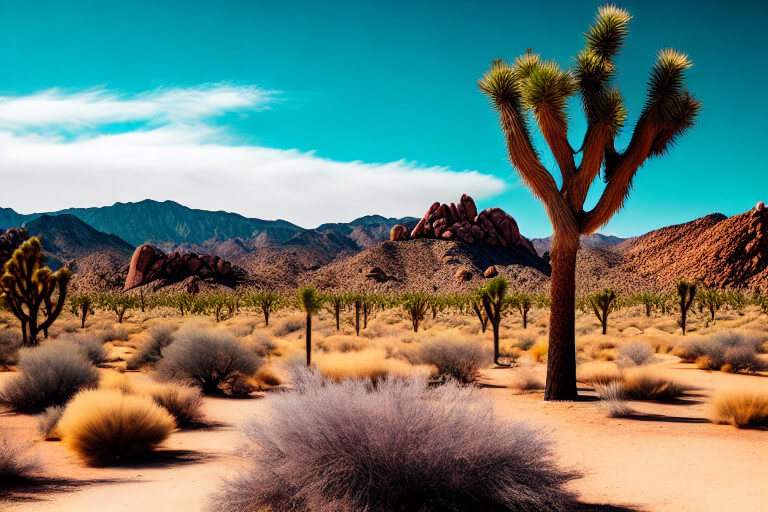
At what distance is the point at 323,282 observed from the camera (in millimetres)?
94875

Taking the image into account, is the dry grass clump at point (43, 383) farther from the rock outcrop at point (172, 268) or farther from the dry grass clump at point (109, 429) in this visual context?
the rock outcrop at point (172, 268)

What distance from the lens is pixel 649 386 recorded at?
13.5 metres

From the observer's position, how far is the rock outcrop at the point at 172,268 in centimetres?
9712

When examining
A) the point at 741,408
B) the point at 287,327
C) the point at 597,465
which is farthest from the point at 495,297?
the point at 287,327

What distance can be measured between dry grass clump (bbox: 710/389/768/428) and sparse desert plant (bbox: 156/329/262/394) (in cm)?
1092

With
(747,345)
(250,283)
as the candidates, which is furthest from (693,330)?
(250,283)

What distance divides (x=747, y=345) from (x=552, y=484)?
17570mm

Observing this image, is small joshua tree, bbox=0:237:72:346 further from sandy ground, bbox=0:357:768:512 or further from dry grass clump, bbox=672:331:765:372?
dry grass clump, bbox=672:331:765:372

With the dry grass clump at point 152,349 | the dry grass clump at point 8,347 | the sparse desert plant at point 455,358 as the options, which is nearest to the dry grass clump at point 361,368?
the sparse desert plant at point 455,358

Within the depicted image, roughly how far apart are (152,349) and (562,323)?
13950 mm

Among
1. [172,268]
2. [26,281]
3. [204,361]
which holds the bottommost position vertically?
[204,361]

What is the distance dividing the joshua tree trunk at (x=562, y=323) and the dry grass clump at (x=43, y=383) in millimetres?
10283

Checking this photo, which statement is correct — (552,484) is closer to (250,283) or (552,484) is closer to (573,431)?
(573,431)

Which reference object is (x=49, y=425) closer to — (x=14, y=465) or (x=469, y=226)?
(x=14, y=465)
